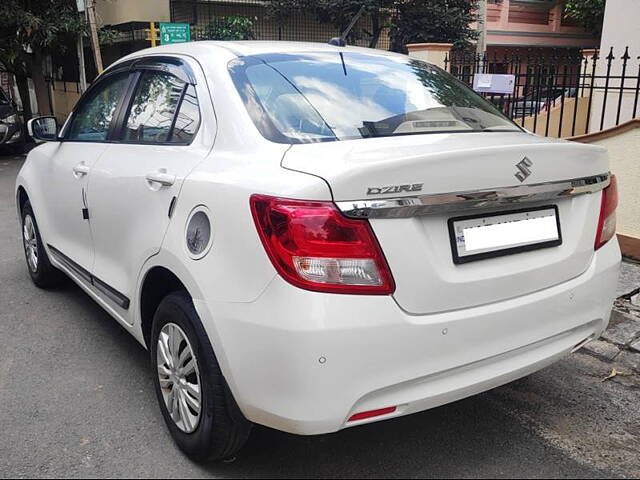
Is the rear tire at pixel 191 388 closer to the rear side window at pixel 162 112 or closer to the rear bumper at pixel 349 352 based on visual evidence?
the rear bumper at pixel 349 352

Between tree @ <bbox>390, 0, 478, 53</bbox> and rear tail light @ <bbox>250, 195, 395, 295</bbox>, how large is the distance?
18.7 meters

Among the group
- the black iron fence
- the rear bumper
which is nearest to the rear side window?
the rear bumper

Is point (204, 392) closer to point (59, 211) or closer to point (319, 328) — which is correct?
point (319, 328)

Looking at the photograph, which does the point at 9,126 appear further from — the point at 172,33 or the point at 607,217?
the point at 607,217

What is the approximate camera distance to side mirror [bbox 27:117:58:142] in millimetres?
4387

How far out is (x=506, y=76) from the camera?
265 inches

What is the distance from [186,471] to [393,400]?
0.97 metres

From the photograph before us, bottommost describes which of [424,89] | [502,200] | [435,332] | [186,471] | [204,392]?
[186,471]

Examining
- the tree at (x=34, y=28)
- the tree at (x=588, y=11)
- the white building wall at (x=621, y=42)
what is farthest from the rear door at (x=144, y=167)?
the tree at (x=588, y=11)

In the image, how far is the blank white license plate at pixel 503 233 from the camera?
2199mm

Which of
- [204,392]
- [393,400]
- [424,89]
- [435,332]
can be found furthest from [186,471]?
[424,89]

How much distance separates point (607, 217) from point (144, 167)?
6.80 ft

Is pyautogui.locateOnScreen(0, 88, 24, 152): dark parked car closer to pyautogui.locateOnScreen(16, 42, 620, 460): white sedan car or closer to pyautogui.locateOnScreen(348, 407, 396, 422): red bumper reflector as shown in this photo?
pyautogui.locateOnScreen(16, 42, 620, 460): white sedan car

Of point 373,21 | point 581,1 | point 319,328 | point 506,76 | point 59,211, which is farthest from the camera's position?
point 581,1
